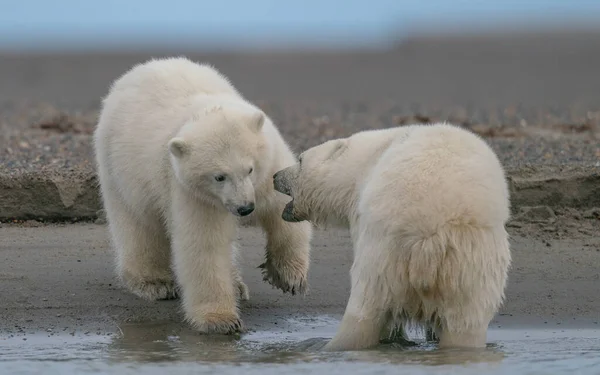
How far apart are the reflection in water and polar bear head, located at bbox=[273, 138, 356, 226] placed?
0.71 meters

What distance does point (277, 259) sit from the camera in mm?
7629

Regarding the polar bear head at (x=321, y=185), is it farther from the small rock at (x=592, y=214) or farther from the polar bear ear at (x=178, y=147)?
the small rock at (x=592, y=214)

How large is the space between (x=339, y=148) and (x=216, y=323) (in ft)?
4.46

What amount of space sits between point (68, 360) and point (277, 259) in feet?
5.36

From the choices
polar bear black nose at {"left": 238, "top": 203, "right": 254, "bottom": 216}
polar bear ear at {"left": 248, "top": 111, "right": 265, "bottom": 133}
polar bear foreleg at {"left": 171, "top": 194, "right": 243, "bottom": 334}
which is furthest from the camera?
polar bear foreleg at {"left": 171, "top": 194, "right": 243, "bottom": 334}

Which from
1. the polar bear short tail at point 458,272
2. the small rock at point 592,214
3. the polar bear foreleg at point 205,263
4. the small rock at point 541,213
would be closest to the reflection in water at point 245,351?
the polar bear foreleg at point 205,263

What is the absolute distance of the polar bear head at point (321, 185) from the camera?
258 inches

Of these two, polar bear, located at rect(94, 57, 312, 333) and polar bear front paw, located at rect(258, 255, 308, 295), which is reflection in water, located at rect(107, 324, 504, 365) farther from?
polar bear front paw, located at rect(258, 255, 308, 295)

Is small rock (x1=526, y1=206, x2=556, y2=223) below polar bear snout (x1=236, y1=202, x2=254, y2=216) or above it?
below

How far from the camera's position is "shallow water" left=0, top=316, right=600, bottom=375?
20.0 feet

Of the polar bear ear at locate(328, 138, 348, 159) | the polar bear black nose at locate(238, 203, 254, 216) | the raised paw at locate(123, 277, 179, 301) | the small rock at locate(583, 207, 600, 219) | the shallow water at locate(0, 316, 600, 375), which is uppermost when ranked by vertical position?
the polar bear ear at locate(328, 138, 348, 159)

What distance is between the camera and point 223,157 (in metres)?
6.82

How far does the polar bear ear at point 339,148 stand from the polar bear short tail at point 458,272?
1.02 m

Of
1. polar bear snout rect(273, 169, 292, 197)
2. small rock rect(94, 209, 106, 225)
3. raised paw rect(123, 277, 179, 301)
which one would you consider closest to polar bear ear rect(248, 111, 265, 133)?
polar bear snout rect(273, 169, 292, 197)
